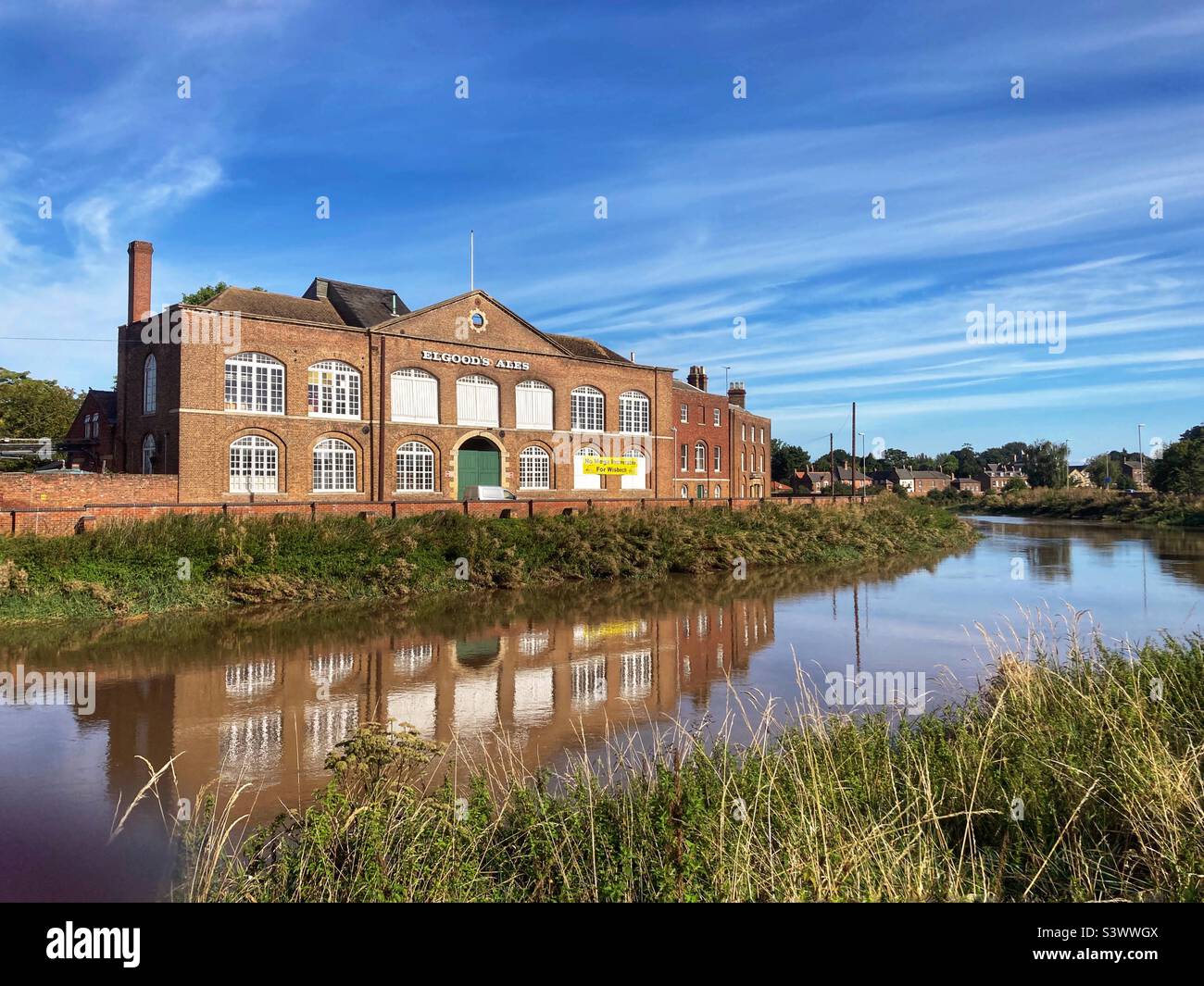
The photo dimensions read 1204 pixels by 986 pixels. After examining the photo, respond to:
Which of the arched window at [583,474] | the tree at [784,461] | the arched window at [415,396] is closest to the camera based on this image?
the arched window at [415,396]

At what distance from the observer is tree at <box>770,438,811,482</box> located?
8244cm

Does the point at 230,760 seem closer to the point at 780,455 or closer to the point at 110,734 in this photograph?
the point at 110,734

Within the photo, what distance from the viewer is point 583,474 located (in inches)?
1610

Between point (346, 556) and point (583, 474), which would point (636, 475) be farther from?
point (346, 556)

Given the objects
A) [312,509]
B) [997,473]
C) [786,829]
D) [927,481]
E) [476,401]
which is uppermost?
[997,473]

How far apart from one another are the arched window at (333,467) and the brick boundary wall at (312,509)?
3.96 m

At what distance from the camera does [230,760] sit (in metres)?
8.48

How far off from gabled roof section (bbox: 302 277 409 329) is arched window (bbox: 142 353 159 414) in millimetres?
8212

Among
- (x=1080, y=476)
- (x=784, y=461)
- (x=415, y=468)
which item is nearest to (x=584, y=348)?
(x=415, y=468)

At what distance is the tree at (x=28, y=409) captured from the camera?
41.7 metres

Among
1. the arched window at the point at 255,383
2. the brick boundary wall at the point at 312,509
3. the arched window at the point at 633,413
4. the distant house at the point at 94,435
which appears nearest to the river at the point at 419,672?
the brick boundary wall at the point at 312,509

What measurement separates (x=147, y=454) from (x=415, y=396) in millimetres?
11347

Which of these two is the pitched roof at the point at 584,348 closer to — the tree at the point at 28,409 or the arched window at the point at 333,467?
the arched window at the point at 333,467

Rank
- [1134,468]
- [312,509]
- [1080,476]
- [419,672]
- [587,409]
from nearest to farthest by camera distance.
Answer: [419,672] < [312,509] < [587,409] < [1080,476] < [1134,468]
